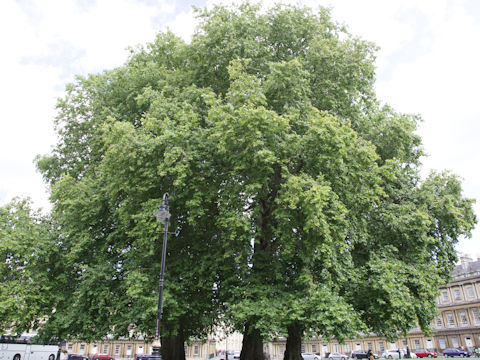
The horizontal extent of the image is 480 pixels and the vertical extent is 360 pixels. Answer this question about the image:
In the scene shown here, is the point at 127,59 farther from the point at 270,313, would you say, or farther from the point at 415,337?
the point at 415,337

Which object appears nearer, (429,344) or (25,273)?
(25,273)

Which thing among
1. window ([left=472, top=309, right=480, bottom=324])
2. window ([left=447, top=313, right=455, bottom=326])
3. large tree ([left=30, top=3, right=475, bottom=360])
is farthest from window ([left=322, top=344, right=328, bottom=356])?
large tree ([left=30, top=3, right=475, bottom=360])

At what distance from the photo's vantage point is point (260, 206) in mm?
14969

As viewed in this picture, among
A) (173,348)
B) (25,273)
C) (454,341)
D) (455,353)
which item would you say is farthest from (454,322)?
(25,273)

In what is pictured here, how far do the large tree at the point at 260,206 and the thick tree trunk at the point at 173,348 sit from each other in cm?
9

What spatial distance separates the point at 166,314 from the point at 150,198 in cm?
466

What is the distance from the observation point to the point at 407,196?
17.7 meters

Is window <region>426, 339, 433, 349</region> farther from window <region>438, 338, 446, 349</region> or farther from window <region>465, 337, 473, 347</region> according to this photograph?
window <region>465, 337, 473, 347</region>

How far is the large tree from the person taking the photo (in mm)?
13648

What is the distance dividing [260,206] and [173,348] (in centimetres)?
871

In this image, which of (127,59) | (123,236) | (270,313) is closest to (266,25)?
(127,59)

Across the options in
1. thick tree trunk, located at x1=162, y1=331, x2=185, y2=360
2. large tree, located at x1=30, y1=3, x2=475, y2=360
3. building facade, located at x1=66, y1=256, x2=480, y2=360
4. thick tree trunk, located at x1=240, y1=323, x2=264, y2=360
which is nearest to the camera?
large tree, located at x1=30, y1=3, x2=475, y2=360

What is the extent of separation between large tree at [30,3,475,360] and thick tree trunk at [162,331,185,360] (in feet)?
0.29

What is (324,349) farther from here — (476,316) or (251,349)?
(251,349)
